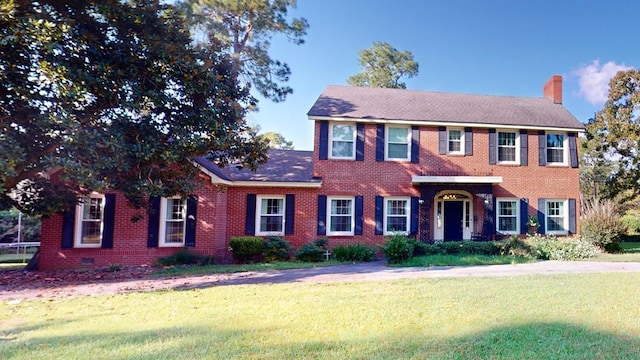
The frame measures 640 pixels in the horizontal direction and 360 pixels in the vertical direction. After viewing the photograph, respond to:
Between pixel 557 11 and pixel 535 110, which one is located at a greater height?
pixel 557 11

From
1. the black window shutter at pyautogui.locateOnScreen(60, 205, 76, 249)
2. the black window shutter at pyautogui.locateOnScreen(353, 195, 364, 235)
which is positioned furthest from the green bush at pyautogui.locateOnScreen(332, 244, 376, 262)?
the black window shutter at pyautogui.locateOnScreen(60, 205, 76, 249)

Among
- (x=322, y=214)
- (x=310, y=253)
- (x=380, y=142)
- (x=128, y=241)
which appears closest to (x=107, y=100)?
(x=128, y=241)

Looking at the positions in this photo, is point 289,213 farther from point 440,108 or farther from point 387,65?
point 387,65

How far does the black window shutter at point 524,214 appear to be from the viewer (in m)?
15.0

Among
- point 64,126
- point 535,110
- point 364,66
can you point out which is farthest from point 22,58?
point 364,66

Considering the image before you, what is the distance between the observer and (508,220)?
598 inches

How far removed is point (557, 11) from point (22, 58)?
57.5 feet

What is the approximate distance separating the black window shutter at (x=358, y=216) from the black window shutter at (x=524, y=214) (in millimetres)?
7061

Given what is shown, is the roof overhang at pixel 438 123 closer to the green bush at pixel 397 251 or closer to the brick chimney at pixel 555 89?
the brick chimney at pixel 555 89

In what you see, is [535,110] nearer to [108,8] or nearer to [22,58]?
[108,8]

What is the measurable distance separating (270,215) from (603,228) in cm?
1372

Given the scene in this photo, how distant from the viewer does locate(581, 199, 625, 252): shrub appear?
14.2m

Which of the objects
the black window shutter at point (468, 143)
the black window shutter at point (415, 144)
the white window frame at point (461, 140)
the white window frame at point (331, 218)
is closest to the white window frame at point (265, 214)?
the white window frame at point (331, 218)

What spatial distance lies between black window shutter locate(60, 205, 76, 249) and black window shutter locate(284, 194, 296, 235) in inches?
293
